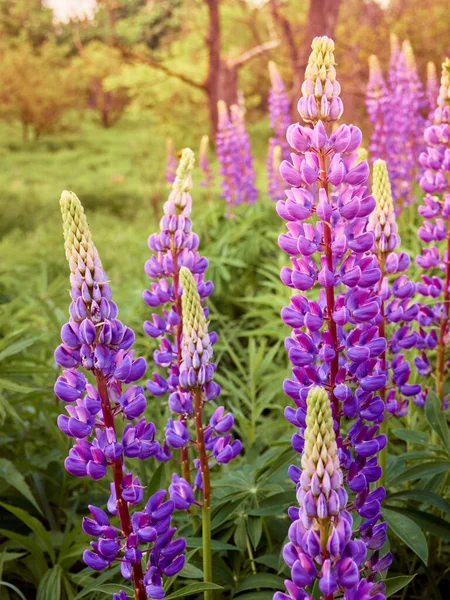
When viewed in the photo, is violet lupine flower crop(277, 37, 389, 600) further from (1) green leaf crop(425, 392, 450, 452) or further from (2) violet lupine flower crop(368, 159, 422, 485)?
(1) green leaf crop(425, 392, 450, 452)

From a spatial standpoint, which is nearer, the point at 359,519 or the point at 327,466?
the point at 327,466

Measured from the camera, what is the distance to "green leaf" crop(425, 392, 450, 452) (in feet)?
7.61

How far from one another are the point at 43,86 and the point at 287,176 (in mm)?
21838

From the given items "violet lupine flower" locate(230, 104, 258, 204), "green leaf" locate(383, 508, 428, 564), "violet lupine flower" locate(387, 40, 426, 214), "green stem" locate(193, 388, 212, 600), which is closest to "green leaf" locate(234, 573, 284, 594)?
"green stem" locate(193, 388, 212, 600)

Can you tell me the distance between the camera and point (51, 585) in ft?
7.66

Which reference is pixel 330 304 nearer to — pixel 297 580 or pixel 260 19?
pixel 297 580

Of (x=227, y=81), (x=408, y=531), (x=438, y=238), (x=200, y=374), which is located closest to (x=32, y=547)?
(x=200, y=374)

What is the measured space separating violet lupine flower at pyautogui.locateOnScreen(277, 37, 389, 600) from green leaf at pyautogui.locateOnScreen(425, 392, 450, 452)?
0.64m

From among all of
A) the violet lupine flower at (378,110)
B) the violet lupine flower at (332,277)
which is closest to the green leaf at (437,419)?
the violet lupine flower at (332,277)

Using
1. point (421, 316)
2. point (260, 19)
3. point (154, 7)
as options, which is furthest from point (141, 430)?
point (154, 7)

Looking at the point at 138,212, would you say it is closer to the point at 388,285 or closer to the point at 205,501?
the point at 388,285

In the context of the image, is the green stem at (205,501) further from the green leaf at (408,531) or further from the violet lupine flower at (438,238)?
the violet lupine flower at (438,238)

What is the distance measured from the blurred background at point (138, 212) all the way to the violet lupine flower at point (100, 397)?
460mm

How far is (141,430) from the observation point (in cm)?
173
